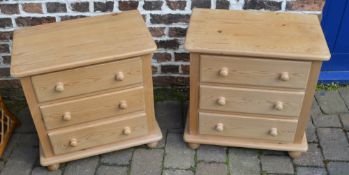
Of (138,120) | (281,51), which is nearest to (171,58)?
(138,120)

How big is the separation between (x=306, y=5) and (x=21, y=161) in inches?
81.1

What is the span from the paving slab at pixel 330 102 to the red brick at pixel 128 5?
57.9 inches

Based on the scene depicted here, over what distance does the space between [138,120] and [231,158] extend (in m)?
0.62

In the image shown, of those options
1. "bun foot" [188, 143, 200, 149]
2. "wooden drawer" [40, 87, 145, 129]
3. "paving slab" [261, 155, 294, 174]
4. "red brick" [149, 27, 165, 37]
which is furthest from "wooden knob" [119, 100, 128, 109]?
"paving slab" [261, 155, 294, 174]

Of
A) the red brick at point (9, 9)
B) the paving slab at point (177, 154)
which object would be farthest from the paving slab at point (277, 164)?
the red brick at point (9, 9)

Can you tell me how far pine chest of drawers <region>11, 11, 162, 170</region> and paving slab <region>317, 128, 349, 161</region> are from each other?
42.8 inches

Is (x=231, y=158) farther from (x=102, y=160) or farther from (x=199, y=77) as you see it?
(x=102, y=160)

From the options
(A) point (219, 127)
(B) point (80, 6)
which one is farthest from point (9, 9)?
(A) point (219, 127)

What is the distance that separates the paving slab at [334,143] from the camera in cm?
245

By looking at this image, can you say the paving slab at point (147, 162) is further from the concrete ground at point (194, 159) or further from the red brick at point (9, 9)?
the red brick at point (9, 9)

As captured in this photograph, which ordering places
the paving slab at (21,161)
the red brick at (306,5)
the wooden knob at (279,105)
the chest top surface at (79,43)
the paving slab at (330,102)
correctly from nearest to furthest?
the chest top surface at (79,43) → the wooden knob at (279,105) → the paving slab at (21,161) → the red brick at (306,5) → the paving slab at (330,102)

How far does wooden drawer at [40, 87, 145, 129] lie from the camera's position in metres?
2.14

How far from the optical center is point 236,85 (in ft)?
7.11

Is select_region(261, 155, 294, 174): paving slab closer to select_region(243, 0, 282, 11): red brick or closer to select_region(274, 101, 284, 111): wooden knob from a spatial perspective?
select_region(274, 101, 284, 111): wooden knob
